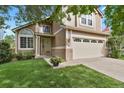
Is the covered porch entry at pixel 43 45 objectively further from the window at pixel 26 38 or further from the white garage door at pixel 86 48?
the white garage door at pixel 86 48

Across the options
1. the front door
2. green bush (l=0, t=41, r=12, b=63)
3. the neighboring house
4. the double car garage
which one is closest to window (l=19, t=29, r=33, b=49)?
the neighboring house

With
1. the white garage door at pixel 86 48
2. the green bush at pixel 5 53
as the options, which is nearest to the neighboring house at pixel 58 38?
the white garage door at pixel 86 48

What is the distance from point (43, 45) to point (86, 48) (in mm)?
5394

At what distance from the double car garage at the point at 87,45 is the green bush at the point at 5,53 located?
700 centimetres

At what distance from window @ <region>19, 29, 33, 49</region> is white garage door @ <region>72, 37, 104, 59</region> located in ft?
19.4

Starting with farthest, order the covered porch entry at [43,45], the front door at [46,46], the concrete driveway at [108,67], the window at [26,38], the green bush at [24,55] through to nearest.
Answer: the front door at [46,46] → the window at [26,38] → the covered porch entry at [43,45] → the green bush at [24,55] → the concrete driveway at [108,67]

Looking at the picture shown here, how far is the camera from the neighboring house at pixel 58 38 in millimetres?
16781

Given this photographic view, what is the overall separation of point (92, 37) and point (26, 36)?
7989 mm

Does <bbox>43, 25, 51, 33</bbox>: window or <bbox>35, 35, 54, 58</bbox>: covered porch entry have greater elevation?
<bbox>43, 25, 51, 33</bbox>: window

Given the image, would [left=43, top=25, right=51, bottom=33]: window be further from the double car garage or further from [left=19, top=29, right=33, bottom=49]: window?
the double car garage

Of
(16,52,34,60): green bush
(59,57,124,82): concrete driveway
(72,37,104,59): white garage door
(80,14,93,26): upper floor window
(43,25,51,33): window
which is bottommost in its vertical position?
(59,57,124,82): concrete driveway

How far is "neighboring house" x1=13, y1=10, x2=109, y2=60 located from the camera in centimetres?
1678

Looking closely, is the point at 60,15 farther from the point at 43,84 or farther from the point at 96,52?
the point at 96,52

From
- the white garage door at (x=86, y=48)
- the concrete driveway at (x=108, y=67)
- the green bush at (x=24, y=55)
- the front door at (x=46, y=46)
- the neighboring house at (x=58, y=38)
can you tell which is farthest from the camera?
the front door at (x=46, y=46)
